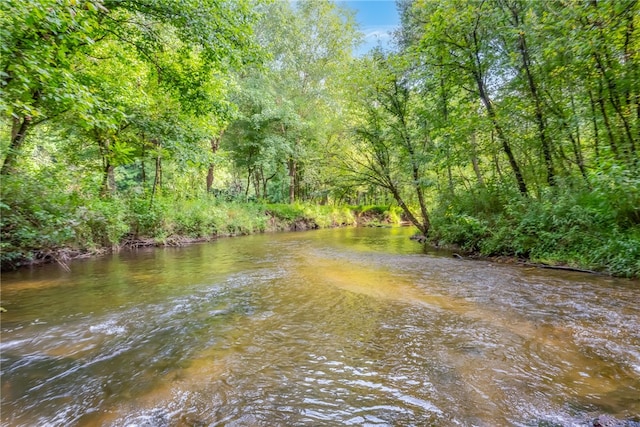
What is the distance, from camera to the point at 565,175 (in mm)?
7637

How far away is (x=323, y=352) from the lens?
2.94 metres

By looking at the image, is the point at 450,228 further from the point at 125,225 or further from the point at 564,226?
the point at 125,225

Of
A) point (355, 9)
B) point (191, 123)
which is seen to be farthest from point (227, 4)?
point (355, 9)

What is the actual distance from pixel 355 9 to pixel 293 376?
23883mm

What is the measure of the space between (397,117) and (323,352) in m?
10.7

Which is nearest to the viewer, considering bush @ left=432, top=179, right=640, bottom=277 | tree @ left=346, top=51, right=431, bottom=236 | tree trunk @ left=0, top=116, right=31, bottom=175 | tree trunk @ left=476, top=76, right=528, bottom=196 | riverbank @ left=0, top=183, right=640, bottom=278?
bush @ left=432, top=179, right=640, bottom=277

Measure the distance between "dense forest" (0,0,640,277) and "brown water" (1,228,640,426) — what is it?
1.93 metres

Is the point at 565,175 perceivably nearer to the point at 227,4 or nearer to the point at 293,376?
the point at 293,376

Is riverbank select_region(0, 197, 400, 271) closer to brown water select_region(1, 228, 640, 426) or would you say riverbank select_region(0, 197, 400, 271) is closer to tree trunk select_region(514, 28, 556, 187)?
brown water select_region(1, 228, 640, 426)

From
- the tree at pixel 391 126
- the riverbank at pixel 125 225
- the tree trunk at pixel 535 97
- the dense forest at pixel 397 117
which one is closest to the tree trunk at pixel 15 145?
the dense forest at pixel 397 117

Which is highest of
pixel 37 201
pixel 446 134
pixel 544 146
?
pixel 446 134

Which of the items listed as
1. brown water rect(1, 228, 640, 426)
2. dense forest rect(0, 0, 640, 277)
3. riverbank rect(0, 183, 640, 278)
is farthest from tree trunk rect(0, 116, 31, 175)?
brown water rect(1, 228, 640, 426)

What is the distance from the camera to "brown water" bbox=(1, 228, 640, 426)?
207 cm

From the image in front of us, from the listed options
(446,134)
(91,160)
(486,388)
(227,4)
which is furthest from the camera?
(91,160)
